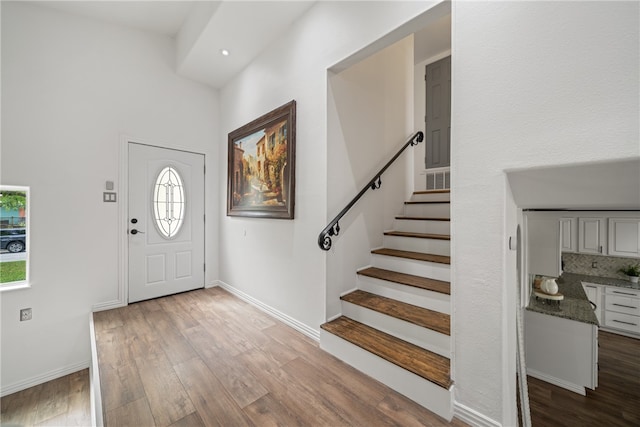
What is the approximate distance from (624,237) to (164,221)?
21.5 ft

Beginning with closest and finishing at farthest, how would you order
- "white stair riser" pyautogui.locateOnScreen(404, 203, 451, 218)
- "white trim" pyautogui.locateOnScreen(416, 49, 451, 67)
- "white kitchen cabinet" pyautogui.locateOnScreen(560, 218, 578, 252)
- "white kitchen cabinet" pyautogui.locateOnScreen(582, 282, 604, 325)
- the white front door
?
"white stair riser" pyautogui.locateOnScreen(404, 203, 451, 218)
the white front door
"white kitchen cabinet" pyautogui.locateOnScreen(582, 282, 604, 325)
"white kitchen cabinet" pyautogui.locateOnScreen(560, 218, 578, 252)
"white trim" pyautogui.locateOnScreen(416, 49, 451, 67)

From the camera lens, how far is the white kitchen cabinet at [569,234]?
392 cm

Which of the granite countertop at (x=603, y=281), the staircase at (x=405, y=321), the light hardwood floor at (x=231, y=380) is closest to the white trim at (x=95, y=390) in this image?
the light hardwood floor at (x=231, y=380)

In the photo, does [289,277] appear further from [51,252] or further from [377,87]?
[51,252]

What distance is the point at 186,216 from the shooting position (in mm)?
3684

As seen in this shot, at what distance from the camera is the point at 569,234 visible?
13.1 feet

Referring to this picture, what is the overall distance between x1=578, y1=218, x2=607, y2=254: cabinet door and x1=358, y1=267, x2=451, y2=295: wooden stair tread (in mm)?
3513

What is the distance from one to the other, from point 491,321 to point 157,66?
464 centimetres

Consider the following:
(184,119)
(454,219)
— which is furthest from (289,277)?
(184,119)

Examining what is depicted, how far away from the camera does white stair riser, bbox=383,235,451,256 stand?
7.90 ft

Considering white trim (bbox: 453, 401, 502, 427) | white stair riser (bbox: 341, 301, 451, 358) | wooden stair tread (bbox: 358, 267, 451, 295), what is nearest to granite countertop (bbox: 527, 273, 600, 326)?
wooden stair tread (bbox: 358, 267, 451, 295)

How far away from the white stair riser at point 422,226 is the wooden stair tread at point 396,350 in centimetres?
131

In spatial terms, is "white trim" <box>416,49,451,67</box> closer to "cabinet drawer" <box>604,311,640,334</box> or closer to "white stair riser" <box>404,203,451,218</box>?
"white stair riser" <box>404,203,451,218</box>

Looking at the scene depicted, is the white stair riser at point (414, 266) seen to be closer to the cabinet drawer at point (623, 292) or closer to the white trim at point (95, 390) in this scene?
the white trim at point (95, 390)
